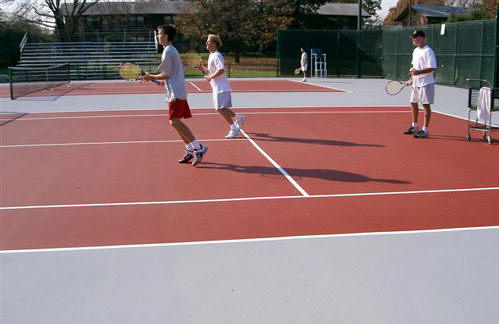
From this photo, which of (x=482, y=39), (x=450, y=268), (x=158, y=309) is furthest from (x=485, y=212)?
(x=482, y=39)

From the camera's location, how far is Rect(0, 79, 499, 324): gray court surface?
350 centimetres

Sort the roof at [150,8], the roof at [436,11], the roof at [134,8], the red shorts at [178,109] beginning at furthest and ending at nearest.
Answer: the roof at [436,11]
the roof at [150,8]
the roof at [134,8]
the red shorts at [178,109]

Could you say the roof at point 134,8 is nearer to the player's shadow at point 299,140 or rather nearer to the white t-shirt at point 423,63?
the player's shadow at point 299,140

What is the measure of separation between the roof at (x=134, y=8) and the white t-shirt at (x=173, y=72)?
144ft

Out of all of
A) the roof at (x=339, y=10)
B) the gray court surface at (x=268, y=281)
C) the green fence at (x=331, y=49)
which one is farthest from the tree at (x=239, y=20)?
the gray court surface at (x=268, y=281)

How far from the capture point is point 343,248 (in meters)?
4.65

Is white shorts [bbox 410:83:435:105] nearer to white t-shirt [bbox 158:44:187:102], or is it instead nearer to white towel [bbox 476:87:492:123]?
white towel [bbox 476:87:492:123]

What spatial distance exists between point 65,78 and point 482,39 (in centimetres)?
1984

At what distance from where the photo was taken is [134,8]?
57.0 metres

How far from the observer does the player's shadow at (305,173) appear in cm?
711

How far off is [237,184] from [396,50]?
22848 mm

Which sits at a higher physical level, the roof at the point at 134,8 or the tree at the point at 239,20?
the roof at the point at 134,8

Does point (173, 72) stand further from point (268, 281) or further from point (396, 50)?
point (396, 50)

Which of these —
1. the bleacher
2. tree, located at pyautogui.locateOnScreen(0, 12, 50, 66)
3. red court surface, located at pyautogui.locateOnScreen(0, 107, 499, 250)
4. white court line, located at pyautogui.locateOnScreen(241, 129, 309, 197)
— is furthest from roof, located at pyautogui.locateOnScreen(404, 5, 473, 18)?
white court line, located at pyautogui.locateOnScreen(241, 129, 309, 197)
